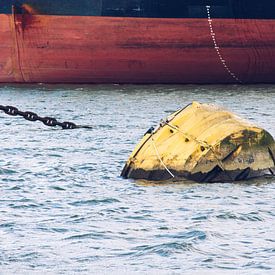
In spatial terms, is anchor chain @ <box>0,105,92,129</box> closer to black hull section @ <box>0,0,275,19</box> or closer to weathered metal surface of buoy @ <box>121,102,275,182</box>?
weathered metal surface of buoy @ <box>121,102,275,182</box>

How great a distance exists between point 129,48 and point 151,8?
1.29 meters

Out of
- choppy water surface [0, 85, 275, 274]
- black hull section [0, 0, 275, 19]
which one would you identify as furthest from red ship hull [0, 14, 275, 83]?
choppy water surface [0, 85, 275, 274]

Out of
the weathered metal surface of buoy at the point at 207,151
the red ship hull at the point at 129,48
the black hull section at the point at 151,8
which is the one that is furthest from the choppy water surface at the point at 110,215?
the black hull section at the point at 151,8

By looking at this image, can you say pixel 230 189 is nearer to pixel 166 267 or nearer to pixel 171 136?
pixel 171 136

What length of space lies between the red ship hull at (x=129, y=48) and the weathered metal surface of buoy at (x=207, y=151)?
1337 centimetres

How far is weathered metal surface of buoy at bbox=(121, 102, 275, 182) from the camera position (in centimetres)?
1642

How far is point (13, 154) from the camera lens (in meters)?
20.2

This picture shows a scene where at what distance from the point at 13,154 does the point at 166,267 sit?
805 cm

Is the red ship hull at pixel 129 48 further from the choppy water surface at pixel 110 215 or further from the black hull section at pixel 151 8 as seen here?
the choppy water surface at pixel 110 215

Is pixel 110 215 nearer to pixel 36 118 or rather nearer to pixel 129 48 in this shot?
pixel 36 118

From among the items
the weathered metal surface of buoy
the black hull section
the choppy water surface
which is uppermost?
the black hull section

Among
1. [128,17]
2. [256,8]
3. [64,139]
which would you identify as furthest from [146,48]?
[64,139]

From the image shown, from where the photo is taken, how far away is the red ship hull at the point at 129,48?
30.4 meters

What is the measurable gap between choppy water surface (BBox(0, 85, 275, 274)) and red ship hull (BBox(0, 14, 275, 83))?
23.4ft
